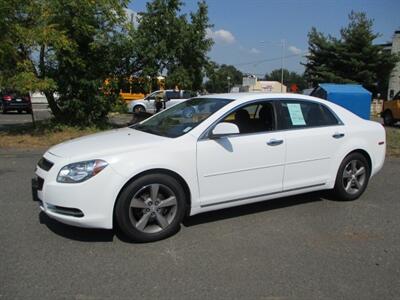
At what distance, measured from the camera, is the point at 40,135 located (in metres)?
12.6

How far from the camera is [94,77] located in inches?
520

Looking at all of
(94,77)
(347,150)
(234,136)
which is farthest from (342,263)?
(94,77)

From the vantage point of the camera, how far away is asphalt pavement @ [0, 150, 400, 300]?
3.50m

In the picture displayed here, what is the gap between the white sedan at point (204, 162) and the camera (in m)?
4.29

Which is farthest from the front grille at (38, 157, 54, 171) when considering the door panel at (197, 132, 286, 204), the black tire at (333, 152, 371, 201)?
the black tire at (333, 152, 371, 201)

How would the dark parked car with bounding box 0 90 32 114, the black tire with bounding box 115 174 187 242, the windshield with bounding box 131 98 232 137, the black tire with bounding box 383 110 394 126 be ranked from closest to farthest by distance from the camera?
the black tire with bounding box 115 174 187 242 → the windshield with bounding box 131 98 232 137 → the black tire with bounding box 383 110 394 126 → the dark parked car with bounding box 0 90 32 114

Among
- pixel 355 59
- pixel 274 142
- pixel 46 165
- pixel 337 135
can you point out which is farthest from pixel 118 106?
pixel 355 59

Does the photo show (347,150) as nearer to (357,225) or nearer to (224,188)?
(357,225)

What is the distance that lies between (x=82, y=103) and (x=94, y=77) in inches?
33.5

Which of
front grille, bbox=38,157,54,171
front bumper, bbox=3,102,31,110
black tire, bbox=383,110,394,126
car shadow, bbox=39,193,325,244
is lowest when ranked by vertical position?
black tire, bbox=383,110,394,126

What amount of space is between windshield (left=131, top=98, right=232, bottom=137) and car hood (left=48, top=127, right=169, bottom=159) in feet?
0.72

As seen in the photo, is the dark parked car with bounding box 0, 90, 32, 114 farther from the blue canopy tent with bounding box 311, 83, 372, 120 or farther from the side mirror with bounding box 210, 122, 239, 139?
the side mirror with bounding box 210, 122, 239, 139

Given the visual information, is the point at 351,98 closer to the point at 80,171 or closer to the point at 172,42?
the point at 172,42

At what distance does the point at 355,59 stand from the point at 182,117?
37.9 m
